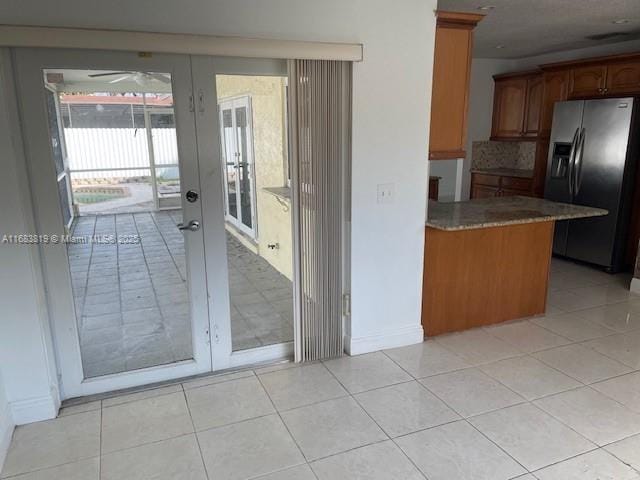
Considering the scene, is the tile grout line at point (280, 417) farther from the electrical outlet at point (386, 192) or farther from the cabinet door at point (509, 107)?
the cabinet door at point (509, 107)

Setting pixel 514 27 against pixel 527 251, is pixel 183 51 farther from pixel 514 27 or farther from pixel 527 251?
pixel 514 27

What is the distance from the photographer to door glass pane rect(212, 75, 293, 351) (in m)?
2.80

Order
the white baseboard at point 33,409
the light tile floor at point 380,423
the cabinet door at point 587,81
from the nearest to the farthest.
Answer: the light tile floor at point 380,423 → the white baseboard at point 33,409 → the cabinet door at point 587,81

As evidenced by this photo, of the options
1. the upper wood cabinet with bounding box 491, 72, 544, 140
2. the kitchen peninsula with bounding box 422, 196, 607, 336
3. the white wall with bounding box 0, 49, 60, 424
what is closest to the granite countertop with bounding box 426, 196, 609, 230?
the kitchen peninsula with bounding box 422, 196, 607, 336

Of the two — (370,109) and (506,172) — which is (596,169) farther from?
(370,109)

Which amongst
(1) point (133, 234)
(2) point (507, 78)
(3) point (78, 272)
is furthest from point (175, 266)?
(2) point (507, 78)

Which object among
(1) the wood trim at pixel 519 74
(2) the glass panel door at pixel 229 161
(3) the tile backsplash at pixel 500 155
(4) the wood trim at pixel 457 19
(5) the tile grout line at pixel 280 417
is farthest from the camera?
(3) the tile backsplash at pixel 500 155

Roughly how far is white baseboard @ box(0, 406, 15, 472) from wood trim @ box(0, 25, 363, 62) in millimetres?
1780

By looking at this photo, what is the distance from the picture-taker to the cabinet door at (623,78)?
458 cm

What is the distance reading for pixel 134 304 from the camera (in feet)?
9.29

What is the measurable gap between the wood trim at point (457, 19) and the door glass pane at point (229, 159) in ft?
4.81

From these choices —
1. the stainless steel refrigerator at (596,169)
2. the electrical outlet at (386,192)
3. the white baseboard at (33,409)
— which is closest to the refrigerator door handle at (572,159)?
the stainless steel refrigerator at (596,169)

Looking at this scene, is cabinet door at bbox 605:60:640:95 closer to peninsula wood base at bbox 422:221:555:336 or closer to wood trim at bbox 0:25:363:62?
peninsula wood base at bbox 422:221:555:336

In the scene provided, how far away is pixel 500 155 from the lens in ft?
22.4
